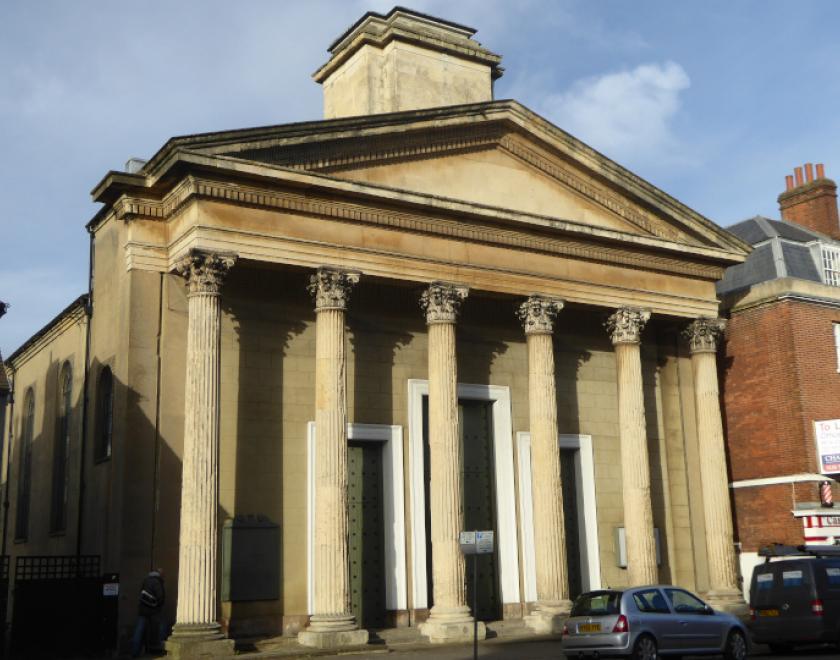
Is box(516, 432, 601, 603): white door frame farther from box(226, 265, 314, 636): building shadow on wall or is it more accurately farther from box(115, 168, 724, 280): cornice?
box(226, 265, 314, 636): building shadow on wall

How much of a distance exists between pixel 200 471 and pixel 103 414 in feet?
17.4

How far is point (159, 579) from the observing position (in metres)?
21.2

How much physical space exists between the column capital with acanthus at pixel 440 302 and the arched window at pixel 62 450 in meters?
11.1

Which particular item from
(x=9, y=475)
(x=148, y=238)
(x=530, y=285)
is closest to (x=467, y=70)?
(x=530, y=285)

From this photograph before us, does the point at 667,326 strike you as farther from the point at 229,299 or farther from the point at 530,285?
the point at 229,299

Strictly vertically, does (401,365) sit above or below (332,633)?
above

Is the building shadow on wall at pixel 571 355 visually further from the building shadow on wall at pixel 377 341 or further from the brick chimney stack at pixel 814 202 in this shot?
the brick chimney stack at pixel 814 202

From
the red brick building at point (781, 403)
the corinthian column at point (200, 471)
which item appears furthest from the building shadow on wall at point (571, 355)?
the corinthian column at point (200, 471)

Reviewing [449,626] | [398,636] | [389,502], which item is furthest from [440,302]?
[398,636]

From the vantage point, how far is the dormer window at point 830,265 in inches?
1371

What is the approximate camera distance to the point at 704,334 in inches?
1185

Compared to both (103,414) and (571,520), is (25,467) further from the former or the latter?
(571,520)

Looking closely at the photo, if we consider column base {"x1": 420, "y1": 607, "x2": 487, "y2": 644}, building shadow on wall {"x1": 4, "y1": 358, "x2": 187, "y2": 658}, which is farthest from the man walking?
column base {"x1": 420, "y1": 607, "x2": 487, "y2": 644}

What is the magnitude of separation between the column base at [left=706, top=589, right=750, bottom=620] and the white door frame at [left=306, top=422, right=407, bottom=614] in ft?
29.2
